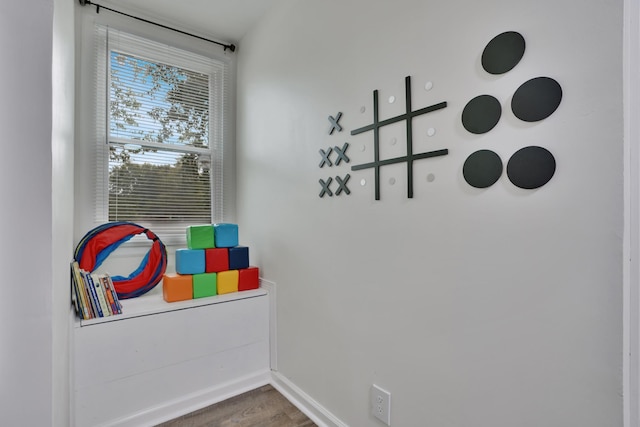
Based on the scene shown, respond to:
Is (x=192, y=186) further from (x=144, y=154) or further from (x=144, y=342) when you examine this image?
(x=144, y=342)

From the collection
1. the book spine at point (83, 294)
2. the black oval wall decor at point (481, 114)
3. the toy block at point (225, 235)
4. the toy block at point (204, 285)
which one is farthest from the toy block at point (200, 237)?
the black oval wall decor at point (481, 114)

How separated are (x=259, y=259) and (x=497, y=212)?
1.64 meters

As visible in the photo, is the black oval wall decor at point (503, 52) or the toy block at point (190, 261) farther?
the toy block at point (190, 261)

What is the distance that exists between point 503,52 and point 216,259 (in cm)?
178

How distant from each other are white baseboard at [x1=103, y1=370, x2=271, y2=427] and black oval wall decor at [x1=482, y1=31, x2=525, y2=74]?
201cm

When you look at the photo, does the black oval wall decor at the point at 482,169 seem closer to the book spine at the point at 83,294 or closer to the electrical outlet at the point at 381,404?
the electrical outlet at the point at 381,404

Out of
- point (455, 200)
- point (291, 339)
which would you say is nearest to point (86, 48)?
point (291, 339)

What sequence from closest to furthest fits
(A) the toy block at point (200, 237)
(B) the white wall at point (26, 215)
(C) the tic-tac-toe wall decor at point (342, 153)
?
(B) the white wall at point (26, 215)
(C) the tic-tac-toe wall decor at point (342, 153)
(A) the toy block at point (200, 237)

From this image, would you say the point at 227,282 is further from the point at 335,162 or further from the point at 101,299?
the point at 335,162

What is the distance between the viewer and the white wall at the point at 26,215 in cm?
73

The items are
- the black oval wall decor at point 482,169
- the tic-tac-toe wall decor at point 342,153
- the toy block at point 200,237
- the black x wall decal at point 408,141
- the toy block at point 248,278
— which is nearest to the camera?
the black oval wall decor at point 482,169

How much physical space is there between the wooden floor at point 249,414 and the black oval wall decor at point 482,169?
145 centimetres

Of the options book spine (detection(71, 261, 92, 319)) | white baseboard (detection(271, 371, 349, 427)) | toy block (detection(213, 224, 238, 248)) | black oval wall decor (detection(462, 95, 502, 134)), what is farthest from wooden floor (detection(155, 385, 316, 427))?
black oval wall decor (detection(462, 95, 502, 134))

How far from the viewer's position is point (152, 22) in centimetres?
229
